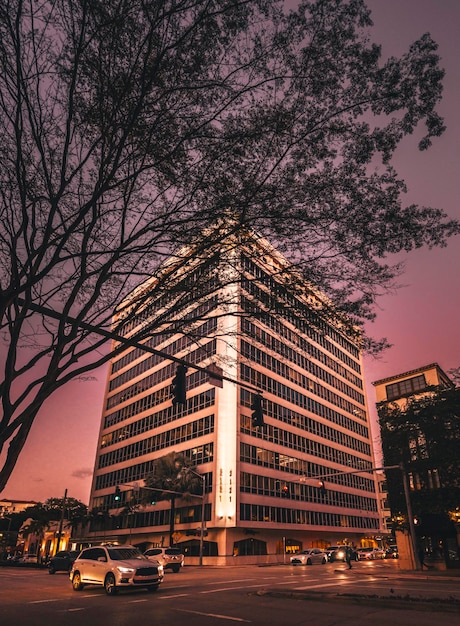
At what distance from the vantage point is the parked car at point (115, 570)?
13750 mm

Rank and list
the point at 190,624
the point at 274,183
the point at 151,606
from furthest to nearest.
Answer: the point at 151,606, the point at 274,183, the point at 190,624

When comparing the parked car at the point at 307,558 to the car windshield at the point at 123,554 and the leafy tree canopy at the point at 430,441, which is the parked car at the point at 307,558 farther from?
the car windshield at the point at 123,554

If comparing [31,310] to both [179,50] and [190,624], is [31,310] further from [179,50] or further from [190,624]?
[190,624]

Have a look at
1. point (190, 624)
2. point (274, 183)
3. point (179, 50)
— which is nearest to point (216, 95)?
point (179, 50)

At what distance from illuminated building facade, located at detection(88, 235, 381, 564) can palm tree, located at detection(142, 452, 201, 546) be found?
1783 millimetres

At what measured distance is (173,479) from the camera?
149 feet

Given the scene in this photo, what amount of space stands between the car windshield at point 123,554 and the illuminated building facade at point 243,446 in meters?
16.9

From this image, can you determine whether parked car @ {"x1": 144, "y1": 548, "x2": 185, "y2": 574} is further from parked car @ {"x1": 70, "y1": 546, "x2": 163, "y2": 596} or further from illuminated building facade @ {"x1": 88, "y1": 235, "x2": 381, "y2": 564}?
parked car @ {"x1": 70, "y1": 546, "x2": 163, "y2": 596}

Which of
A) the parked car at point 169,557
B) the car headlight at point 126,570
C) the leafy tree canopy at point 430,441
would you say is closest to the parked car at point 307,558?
the leafy tree canopy at point 430,441

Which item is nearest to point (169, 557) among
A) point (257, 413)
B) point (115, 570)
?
point (115, 570)

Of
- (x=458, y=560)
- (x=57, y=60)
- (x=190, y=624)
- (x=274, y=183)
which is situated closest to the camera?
(x=57, y=60)

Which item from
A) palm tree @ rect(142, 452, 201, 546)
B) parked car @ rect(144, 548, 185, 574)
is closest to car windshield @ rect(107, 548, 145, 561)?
parked car @ rect(144, 548, 185, 574)

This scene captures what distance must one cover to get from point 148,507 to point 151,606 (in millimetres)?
47733

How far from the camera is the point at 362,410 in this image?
76.6 m
